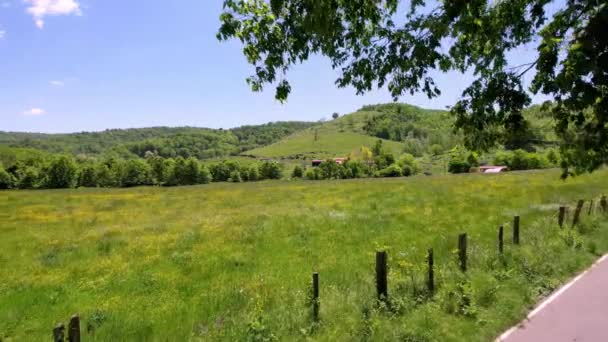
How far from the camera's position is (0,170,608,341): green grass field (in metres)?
7.97

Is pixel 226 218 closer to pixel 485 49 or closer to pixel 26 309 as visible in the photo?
pixel 26 309

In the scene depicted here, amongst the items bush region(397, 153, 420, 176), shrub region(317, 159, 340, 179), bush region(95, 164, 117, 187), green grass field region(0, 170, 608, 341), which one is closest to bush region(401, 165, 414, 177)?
bush region(397, 153, 420, 176)

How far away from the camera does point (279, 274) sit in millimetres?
12727

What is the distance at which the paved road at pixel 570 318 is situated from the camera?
7285 mm

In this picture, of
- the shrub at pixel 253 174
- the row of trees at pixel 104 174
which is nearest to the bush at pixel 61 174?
the row of trees at pixel 104 174

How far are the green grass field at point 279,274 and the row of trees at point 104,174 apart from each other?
259 feet

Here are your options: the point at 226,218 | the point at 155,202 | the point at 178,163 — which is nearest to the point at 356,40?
the point at 226,218

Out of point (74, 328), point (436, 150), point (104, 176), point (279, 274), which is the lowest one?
point (104, 176)

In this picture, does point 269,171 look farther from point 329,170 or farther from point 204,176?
point 204,176

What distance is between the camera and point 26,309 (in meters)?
10.1

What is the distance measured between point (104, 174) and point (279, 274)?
103 m

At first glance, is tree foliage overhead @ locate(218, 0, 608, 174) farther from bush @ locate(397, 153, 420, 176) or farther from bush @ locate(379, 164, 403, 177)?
bush @ locate(397, 153, 420, 176)

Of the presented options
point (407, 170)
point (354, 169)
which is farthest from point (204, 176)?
point (407, 170)

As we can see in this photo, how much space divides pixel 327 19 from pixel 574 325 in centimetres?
793
